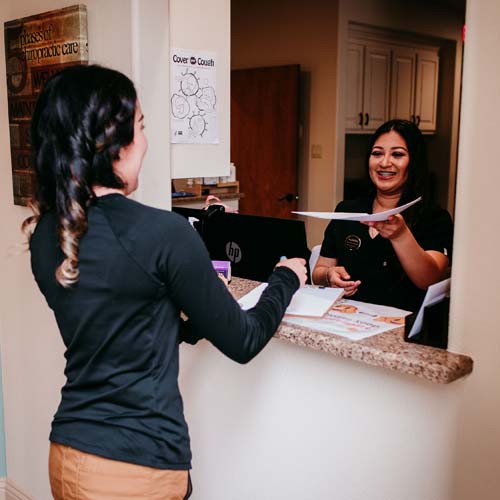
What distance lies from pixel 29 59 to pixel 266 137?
3592 mm

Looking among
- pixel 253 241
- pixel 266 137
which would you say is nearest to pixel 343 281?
pixel 253 241

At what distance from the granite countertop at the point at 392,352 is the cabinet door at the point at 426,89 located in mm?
4870

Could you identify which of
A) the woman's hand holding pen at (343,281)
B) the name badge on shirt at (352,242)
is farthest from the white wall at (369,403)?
the name badge on shirt at (352,242)

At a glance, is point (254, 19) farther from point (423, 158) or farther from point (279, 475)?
point (279, 475)

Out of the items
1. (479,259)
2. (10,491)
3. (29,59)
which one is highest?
(29,59)

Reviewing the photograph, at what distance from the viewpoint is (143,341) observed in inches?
44.2

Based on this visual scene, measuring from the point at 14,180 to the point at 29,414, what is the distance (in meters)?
0.91

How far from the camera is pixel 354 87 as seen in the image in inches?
206

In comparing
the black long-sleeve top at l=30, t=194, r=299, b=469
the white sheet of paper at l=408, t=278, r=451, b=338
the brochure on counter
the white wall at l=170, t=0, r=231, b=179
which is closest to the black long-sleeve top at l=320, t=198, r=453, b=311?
the brochure on counter

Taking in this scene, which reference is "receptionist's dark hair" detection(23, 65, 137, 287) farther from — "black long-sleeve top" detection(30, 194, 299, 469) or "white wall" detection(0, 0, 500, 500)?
"white wall" detection(0, 0, 500, 500)

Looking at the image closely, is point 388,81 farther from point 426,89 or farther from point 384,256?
point 384,256

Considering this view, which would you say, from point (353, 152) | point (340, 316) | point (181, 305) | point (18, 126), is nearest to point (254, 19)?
point (353, 152)

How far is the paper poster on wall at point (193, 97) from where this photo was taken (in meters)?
1.96

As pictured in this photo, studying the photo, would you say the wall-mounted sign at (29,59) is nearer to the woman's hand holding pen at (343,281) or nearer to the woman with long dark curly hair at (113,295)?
the woman with long dark curly hair at (113,295)
